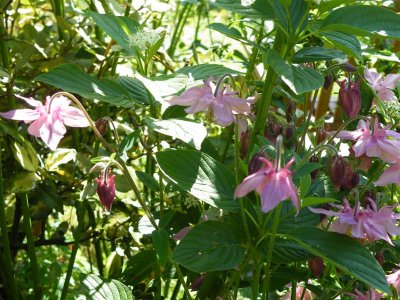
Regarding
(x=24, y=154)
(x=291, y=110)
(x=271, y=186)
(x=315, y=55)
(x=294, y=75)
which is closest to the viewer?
(x=271, y=186)

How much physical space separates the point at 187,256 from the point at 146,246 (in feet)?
2.28

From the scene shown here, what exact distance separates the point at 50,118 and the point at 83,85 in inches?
2.8

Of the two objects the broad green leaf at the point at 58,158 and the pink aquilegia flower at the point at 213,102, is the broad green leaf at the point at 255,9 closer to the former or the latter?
the pink aquilegia flower at the point at 213,102

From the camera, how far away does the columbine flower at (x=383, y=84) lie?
50.4 inches

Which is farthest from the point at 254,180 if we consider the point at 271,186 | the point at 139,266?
the point at 139,266

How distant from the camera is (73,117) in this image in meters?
1.09

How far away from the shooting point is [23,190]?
1.42 metres

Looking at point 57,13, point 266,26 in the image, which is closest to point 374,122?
point 266,26

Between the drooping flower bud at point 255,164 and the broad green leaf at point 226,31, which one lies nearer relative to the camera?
the drooping flower bud at point 255,164

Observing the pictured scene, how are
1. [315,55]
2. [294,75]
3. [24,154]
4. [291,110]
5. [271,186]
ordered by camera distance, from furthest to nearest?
[24,154] → [291,110] → [315,55] → [294,75] → [271,186]

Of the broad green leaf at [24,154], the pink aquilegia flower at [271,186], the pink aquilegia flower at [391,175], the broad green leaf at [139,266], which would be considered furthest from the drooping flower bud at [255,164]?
the broad green leaf at [24,154]

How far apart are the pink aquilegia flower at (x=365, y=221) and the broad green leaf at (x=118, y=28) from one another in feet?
1.31

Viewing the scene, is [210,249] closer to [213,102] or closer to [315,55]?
[213,102]

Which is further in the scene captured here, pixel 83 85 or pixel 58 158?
pixel 58 158
